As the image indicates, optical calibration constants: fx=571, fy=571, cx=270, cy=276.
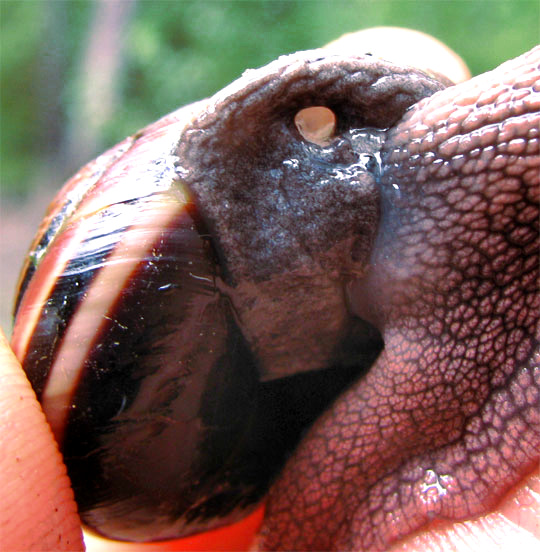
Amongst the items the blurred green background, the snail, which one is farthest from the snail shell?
the blurred green background

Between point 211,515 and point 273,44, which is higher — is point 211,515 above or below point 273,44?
below

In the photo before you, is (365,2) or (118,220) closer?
(118,220)

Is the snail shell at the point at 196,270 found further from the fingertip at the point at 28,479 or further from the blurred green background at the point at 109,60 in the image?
the blurred green background at the point at 109,60

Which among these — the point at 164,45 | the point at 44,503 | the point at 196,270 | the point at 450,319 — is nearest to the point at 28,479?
the point at 44,503

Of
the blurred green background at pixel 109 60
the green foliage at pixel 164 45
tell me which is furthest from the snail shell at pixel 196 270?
the blurred green background at pixel 109 60

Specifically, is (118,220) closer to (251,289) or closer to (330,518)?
(251,289)

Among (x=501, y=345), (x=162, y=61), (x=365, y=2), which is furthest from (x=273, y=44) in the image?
(x=501, y=345)

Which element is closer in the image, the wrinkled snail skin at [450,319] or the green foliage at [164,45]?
the wrinkled snail skin at [450,319]

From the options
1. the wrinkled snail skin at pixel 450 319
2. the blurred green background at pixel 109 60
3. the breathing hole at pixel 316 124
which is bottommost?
the blurred green background at pixel 109 60
